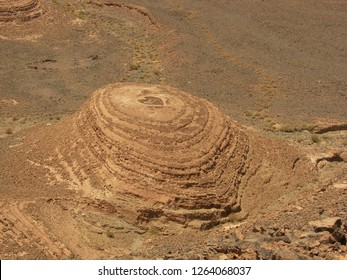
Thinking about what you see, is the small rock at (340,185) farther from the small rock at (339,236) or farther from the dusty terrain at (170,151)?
the small rock at (339,236)

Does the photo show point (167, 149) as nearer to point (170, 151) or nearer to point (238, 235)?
point (170, 151)

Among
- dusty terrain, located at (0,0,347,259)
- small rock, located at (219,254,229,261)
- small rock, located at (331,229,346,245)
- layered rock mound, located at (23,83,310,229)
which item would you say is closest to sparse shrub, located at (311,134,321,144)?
dusty terrain, located at (0,0,347,259)

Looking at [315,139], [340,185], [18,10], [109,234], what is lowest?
[109,234]

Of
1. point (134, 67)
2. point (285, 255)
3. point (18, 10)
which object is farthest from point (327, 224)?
point (18, 10)

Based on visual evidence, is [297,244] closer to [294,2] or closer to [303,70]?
[303,70]

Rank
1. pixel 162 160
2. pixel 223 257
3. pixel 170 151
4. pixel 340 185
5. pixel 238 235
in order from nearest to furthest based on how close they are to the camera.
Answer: pixel 223 257, pixel 238 235, pixel 162 160, pixel 170 151, pixel 340 185

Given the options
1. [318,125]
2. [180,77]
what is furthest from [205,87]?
[318,125]

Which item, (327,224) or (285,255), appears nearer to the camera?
(285,255)
